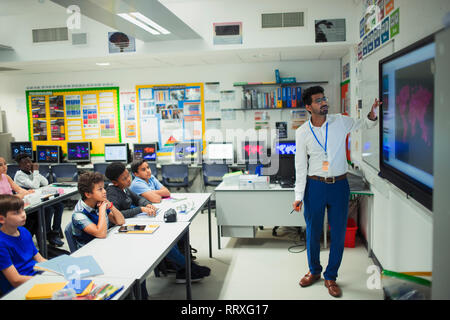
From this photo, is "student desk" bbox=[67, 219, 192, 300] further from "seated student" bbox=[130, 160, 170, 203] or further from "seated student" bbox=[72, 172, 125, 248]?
"seated student" bbox=[130, 160, 170, 203]

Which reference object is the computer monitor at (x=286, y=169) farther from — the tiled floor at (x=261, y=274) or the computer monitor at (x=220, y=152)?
the computer monitor at (x=220, y=152)

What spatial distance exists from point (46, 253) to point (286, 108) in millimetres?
4313

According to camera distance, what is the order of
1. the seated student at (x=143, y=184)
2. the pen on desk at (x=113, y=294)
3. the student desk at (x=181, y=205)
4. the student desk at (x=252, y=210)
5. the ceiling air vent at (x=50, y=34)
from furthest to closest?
the ceiling air vent at (x=50, y=34) → the student desk at (x=252, y=210) → the seated student at (x=143, y=184) → the student desk at (x=181, y=205) → the pen on desk at (x=113, y=294)

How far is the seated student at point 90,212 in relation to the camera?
267 centimetres

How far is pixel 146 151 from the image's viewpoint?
6805 millimetres

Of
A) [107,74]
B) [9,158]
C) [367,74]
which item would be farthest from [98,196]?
[9,158]

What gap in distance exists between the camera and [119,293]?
186cm

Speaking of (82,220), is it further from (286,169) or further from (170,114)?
(170,114)

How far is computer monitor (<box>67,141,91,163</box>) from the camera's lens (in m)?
6.99

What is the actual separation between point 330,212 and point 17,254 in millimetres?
2327

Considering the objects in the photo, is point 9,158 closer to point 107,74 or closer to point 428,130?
point 107,74

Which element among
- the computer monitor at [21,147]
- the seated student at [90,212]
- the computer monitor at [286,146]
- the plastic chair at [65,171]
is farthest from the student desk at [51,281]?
the computer monitor at [21,147]

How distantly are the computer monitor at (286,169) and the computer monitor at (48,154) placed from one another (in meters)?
4.53

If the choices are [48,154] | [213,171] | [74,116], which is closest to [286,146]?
[213,171]
